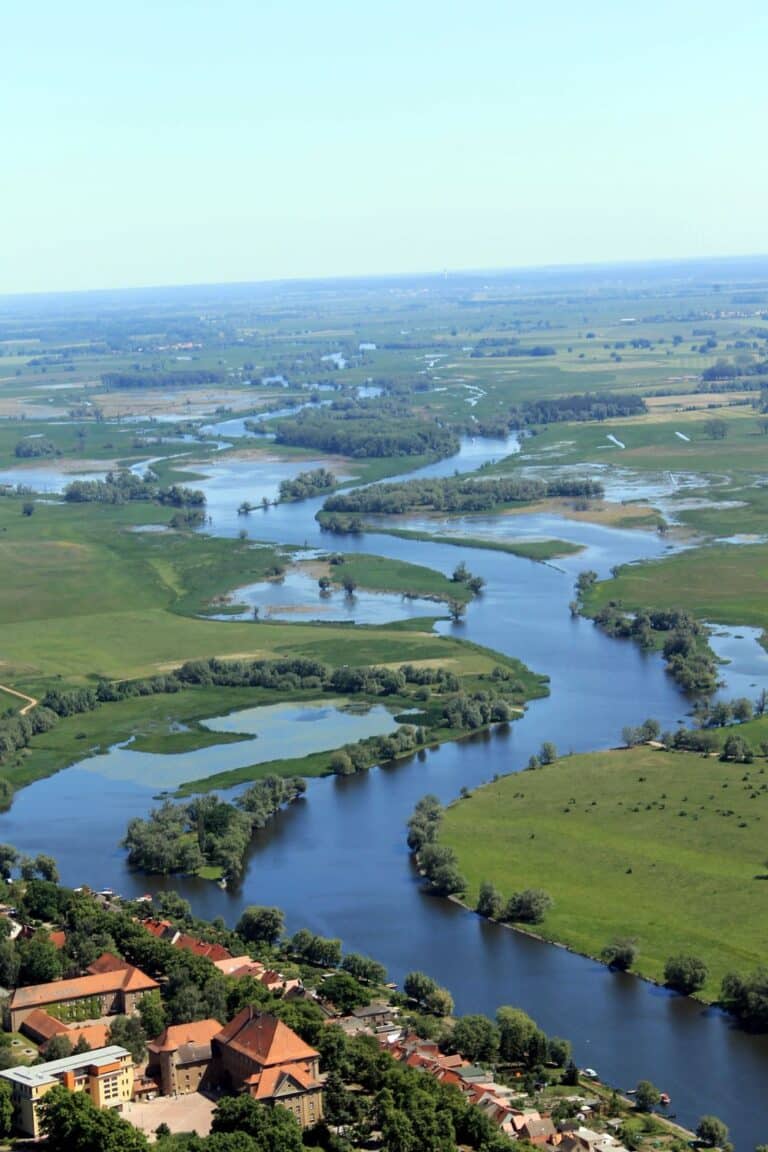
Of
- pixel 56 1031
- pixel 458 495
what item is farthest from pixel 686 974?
pixel 458 495

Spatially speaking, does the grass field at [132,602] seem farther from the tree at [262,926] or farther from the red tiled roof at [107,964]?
the red tiled roof at [107,964]

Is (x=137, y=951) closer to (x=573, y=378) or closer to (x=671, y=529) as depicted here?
(x=671, y=529)

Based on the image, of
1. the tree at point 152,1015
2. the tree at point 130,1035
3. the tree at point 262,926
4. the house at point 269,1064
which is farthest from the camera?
the tree at point 262,926

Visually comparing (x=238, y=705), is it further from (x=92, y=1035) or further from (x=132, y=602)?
(x=92, y=1035)

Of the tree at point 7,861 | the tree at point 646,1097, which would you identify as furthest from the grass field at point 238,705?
the tree at point 646,1097

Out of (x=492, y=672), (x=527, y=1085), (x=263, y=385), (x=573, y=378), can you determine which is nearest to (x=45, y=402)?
(x=263, y=385)

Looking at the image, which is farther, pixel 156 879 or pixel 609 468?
pixel 609 468

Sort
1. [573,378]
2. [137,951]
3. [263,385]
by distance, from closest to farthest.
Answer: [137,951] < [573,378] < [263,385]

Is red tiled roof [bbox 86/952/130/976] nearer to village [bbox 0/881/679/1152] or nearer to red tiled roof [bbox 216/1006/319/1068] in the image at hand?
village [bbox 0/881/679/1152]
